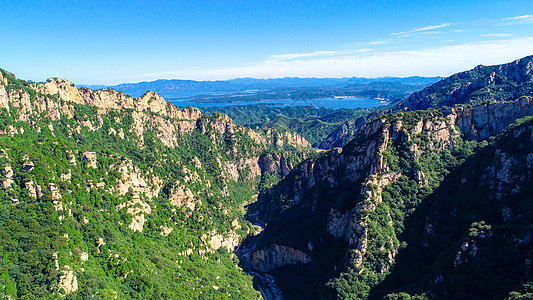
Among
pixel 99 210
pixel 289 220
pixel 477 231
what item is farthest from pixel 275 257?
pixel 477 231

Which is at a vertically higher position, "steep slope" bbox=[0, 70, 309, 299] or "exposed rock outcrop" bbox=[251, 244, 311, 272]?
"steep slope" bbox=[0, 70, 309, 299]

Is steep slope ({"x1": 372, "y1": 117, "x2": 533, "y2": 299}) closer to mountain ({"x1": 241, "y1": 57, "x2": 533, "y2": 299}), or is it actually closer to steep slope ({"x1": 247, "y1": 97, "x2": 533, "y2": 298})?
mountain ({"x1": 241, "y1": 57, "x2": 533, "y2": 299})

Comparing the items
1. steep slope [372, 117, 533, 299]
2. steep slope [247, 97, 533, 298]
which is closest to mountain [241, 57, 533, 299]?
steep slope [372, 117, 533, 299]

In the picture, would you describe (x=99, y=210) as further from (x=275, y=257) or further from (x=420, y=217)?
(x=420, y=217)

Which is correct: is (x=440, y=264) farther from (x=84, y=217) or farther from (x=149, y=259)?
(x=84, y=217)

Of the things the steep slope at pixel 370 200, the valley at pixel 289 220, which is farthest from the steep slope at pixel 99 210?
the steep slope at pixel 370 200

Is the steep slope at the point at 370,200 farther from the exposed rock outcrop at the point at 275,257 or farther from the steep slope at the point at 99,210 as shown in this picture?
the steep slope at the point at 99,210
